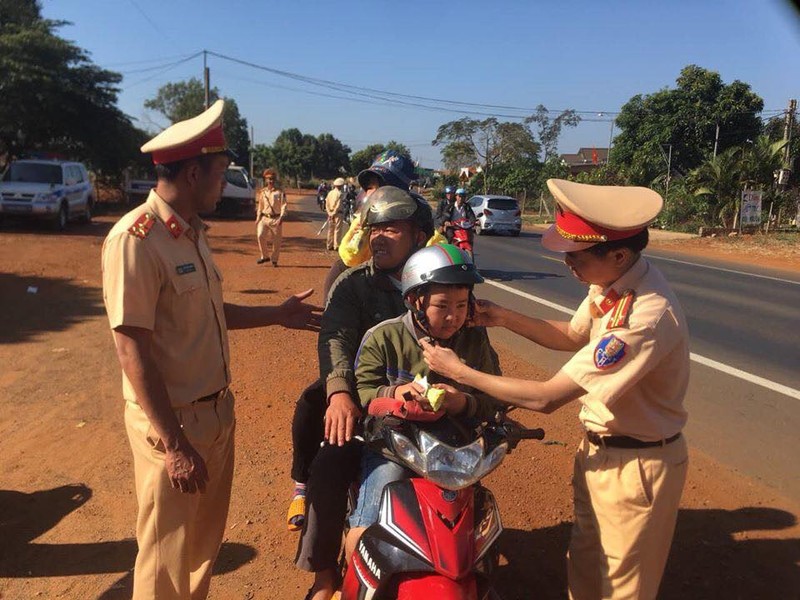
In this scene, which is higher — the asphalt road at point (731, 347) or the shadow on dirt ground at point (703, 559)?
the asphalt road at point (731, 347)

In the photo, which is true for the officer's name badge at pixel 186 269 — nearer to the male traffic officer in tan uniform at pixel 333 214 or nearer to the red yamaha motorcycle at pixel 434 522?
the red yamaha motorcycle at pixel 434 522

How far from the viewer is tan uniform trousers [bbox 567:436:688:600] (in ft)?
7.59

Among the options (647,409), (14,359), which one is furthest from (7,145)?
(647,409)

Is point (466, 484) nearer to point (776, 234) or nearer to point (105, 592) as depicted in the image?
point (105, 592)

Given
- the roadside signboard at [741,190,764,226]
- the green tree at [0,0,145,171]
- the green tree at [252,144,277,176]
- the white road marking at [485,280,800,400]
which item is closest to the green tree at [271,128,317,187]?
the green tree at [252,144,277,176]

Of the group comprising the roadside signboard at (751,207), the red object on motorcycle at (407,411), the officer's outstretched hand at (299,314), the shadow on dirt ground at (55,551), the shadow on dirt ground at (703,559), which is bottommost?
the shadow on dirt ground at (55,551)

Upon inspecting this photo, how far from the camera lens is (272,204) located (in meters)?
12.7

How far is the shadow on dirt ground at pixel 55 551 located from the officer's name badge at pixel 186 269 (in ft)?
5.70

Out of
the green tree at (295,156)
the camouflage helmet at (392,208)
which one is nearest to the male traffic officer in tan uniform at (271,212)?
the camouflage helmet at (392,208)

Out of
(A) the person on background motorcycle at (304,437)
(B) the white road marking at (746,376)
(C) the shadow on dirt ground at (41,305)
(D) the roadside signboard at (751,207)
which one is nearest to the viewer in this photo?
(A) the person on background motorcycle at (304,437)

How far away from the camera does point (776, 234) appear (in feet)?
78.7

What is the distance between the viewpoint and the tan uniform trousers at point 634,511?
231 cm

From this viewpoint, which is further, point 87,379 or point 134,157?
point 134,157

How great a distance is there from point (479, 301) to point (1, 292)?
32.0 feet
